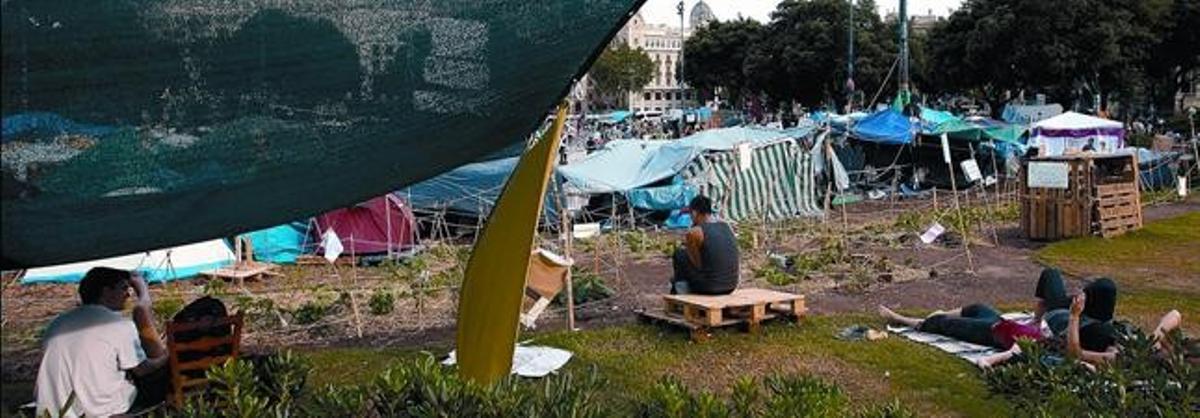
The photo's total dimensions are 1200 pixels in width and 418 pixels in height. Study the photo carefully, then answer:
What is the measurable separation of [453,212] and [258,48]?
49.5 ft

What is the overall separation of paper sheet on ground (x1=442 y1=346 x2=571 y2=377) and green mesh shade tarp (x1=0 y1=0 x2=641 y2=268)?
12.6 feet

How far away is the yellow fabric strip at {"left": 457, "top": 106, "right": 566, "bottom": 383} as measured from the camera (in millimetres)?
4180

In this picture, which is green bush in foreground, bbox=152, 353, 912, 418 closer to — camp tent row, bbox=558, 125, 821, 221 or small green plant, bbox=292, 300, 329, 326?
small green plant, bbox=292, 300, 329, 326

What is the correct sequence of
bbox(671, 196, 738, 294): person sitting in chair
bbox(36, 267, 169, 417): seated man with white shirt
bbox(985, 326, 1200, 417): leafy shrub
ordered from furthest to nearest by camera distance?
bbox(671, 196, 738, 294): person sitting in chair
bbox(36, 267, 169, 417): seated man with white shirt
bbox(985, 326, 1200, 417): leafy shrub

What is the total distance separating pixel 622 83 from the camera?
82.9m

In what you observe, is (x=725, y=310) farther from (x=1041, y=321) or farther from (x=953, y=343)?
(x=1041, y=321)

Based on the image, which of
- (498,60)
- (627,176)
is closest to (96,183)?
(498,60)

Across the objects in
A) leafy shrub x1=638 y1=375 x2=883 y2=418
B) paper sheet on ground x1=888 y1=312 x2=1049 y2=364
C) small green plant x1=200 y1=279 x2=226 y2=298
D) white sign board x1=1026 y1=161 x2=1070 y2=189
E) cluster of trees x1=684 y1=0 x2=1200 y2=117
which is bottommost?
small green plant x1=200 y1=279 x2=226 y2=298

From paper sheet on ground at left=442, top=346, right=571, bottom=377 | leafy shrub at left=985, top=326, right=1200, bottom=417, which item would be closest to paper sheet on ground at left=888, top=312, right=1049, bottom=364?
paper sheet on ground at left=442, top=346, right=571, bottom=377

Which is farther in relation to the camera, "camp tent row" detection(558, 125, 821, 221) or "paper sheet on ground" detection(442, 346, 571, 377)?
"camp tent row" detection(558, 125, 821, 221)

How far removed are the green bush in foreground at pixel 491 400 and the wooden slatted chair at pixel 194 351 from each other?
1872mm

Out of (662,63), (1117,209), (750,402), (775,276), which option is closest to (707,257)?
(775,276)

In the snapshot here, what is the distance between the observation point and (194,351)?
19.6 feet

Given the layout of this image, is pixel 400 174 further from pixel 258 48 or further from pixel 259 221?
pixel 258 48
